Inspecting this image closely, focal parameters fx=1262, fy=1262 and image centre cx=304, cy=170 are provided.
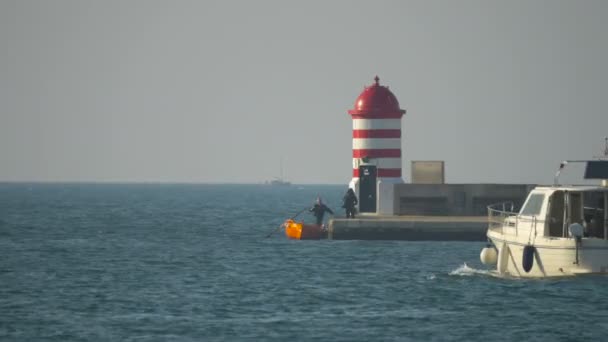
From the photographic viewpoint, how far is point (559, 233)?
33.6 metres

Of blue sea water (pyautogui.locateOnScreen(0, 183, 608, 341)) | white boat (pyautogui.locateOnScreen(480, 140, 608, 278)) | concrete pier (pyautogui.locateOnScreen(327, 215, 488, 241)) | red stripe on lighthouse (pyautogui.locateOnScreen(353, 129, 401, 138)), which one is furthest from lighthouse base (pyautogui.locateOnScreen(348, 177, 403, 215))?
white boat (pyautogui.locateOnScreen(480, 140, 608, 278))

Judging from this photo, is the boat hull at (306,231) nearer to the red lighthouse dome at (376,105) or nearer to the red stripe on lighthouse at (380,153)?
the red stripe on lighthouse at (380,153)

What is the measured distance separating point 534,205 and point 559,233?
1.11 meters

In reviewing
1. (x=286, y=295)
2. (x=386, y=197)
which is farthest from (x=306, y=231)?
(x=286, y=295)

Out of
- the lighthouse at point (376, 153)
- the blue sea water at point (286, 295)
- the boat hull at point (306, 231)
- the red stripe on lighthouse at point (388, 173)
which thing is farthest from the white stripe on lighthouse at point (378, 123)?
the blue sea water at point (286, 295)

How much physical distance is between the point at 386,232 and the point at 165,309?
57.8 feet

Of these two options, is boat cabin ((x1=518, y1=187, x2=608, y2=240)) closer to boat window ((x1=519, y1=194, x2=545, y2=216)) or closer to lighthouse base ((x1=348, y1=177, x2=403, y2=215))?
A: boat window ((x1=519, y1=194, x2=545, y2=216))

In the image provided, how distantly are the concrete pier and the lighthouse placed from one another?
352 cm

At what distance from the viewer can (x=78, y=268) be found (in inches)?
1597

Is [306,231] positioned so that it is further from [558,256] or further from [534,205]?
[558,256]

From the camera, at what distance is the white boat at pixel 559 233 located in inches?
1242

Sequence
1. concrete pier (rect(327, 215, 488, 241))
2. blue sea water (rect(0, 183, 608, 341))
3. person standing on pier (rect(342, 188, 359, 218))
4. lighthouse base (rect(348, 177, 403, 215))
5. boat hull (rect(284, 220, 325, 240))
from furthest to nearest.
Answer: lighthouse base (rect(348, 177, 403, 215)) → boat hull (rect(284, 220, 325, 240)) → person standing on pier (rect(342, 188, 359, 218)) → concrete pier (rect(327, 215, 488, 241)) → blue sea water (rect(0, 183, 608, 341))

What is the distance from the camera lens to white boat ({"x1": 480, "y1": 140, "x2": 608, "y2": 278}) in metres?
31.5

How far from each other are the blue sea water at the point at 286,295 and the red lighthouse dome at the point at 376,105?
5494 mm
